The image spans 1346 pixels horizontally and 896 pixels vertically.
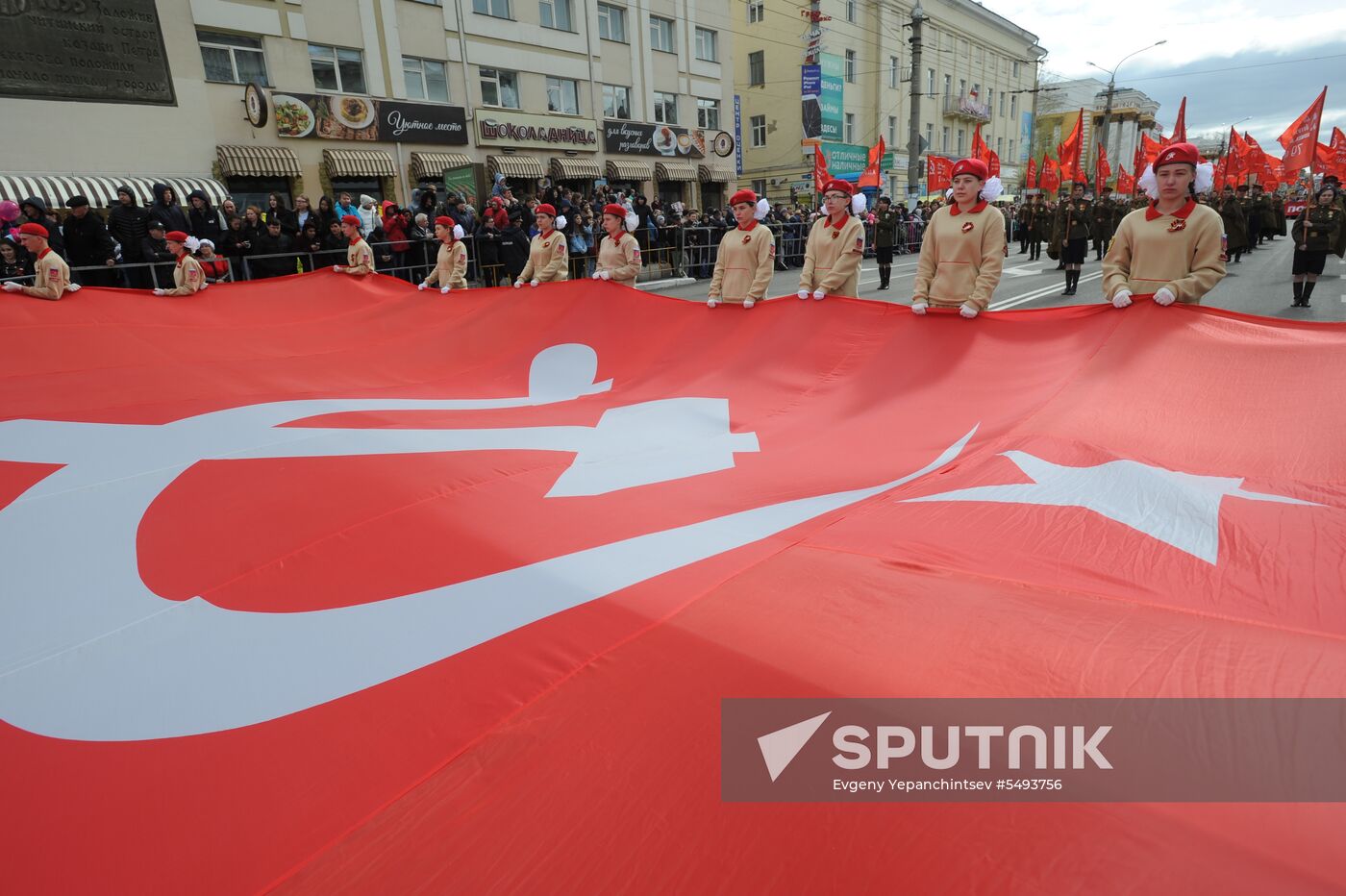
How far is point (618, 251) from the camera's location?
8.18m

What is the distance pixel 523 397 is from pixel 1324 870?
17.3ft

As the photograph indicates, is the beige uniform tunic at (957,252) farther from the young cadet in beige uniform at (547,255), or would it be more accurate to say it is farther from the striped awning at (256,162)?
the striped awning at (256,162)

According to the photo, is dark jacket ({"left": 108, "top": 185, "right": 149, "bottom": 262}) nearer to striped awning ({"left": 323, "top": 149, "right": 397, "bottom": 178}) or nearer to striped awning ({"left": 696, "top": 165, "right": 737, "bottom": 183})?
striped awning ({"left": 323, "top": 149, "right": 397, "bottom": 178})

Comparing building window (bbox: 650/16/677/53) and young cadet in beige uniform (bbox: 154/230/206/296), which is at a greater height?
building window (bbox: 650/16/677/53)

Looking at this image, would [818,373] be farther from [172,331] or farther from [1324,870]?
[172,331]

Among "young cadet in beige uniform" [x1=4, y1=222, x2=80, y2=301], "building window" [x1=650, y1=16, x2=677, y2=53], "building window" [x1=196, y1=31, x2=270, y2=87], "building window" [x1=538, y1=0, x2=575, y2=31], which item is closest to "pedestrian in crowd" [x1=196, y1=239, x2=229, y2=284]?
"young cadet in beige uniform" [x1=4, y1=222, x2=80, y2=301]

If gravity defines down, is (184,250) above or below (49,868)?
above

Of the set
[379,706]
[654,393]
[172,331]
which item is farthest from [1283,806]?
[172,331]

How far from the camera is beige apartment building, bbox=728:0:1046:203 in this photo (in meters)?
40.8

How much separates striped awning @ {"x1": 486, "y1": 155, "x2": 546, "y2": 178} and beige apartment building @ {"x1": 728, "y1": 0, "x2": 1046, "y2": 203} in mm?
15150

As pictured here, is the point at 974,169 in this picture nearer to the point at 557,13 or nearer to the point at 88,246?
the point at 88,246

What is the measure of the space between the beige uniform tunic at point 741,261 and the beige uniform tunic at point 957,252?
143 centimetres

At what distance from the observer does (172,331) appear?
22.1 ft

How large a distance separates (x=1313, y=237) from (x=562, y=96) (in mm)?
24491
